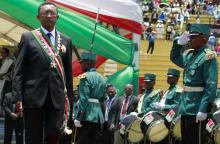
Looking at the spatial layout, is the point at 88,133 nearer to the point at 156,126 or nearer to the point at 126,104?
the point at 156,126

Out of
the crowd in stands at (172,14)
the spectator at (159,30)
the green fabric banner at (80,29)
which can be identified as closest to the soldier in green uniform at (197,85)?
the green fabric banner at (80,29)

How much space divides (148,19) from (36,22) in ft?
108

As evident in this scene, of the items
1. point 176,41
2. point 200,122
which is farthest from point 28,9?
point 200,122

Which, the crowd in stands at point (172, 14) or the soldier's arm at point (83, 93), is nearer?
the soldier's arm at point (83, 93)

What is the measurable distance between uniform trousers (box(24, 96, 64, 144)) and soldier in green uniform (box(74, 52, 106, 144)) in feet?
16.2

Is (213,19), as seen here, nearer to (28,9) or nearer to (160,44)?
(160,44)

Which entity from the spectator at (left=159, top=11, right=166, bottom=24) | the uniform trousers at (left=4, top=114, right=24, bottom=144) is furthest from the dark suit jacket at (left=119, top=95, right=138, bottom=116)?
the spectator at (left=159, top=11, right=166, bottom=24)

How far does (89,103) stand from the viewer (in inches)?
504

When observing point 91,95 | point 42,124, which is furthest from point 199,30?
point 91,95

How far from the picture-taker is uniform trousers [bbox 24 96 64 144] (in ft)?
24.2

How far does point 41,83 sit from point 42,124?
435 millimetres

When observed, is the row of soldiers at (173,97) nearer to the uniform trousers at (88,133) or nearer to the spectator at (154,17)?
the uniform trousers at (88,133)

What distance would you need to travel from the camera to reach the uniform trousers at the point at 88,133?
12.8 meters

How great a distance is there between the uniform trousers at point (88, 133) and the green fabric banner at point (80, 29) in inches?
85.4
